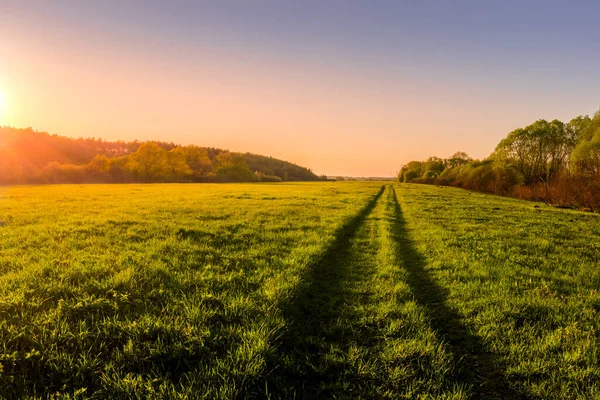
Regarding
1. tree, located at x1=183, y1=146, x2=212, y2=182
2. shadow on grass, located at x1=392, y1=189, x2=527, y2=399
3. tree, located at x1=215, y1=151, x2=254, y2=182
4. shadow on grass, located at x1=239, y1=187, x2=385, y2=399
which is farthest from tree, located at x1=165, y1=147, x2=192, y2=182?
shadow on grass, located at x1=392, y1=189, x2=527, y2=399

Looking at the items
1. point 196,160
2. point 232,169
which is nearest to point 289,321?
point 232,169

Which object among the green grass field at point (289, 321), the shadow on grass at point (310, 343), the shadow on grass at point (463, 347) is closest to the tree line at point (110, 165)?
the green grass field at point (289, 321)

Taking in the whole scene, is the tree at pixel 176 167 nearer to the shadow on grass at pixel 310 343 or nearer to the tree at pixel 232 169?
the tree at pixel 232 169

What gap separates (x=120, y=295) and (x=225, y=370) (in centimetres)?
320

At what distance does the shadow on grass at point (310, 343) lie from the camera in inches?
144

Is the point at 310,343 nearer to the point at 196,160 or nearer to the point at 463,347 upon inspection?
the point at 463,347

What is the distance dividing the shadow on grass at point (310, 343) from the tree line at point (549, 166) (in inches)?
1351

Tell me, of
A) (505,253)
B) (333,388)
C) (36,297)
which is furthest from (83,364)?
(505,253)

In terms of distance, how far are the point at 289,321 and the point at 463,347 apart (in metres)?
2.95

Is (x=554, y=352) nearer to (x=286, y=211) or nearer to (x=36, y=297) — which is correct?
(x=36, y=297)

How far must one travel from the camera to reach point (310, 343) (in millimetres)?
4598

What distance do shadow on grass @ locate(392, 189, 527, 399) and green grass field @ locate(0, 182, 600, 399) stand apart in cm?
2

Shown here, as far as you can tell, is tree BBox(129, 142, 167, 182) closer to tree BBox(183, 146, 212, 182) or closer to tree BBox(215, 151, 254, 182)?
tree BBox(183, 146, 212, 182)

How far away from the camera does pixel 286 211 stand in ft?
64.6
